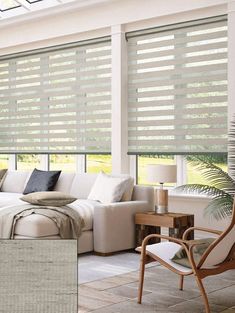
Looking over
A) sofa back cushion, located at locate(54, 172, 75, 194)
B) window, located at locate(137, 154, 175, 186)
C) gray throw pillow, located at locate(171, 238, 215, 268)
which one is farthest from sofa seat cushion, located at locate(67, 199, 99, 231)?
gray throw pillow, located at locate(171, 238, 215, 268)

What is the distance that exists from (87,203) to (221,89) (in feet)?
6.77

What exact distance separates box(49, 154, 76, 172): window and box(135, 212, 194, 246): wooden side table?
2.59 m

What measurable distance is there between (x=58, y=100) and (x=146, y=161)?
70.4 inches

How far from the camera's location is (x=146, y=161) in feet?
25.8

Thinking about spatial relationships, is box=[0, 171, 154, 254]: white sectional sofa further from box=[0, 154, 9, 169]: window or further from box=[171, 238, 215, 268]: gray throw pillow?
box=[0, 154, 9, 169]: window

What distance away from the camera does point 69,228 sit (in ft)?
19.4

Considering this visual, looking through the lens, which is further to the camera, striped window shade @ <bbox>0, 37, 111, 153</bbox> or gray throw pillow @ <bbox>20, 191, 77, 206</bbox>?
striped window shade @ <bbox>0, 37, 111, 153</bbox>

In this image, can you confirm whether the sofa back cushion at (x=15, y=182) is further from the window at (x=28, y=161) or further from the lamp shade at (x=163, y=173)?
the lamp shade at (x=163, y=173)

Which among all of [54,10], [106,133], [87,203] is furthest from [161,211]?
[54,10]

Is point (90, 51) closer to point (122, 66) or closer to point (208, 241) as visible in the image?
point (122, 66)

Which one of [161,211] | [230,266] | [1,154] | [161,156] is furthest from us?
[1,154]

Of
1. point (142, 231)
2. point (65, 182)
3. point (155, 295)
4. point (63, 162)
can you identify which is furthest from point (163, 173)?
point (63, 162)

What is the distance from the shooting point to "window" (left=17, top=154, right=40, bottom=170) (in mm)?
9312

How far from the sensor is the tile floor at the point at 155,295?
416 centimetres
